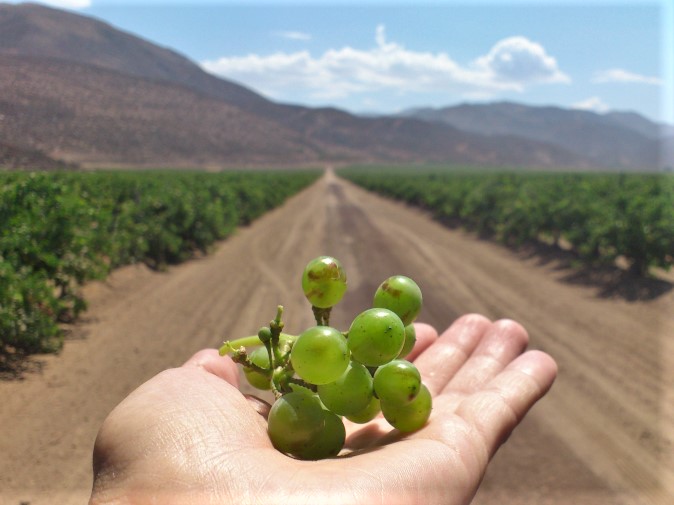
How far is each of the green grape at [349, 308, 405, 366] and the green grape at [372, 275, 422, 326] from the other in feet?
0.64

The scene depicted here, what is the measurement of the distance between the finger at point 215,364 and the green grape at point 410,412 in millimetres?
685

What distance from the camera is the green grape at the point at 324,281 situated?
186 cm

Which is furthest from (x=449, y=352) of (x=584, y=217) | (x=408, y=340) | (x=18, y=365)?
(x=584, y=217)

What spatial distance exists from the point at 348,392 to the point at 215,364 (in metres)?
0.66

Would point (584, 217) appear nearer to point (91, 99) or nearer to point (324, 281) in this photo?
point (91, 99)

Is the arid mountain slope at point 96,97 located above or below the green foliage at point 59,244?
above

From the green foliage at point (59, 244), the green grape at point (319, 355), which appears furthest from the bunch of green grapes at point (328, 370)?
the green foliage at point (59, 244)

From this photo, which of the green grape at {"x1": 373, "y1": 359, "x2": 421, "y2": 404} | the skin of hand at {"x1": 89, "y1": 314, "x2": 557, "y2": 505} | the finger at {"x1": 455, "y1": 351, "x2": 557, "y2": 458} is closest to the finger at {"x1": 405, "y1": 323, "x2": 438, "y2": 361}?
the finger at {"x1": 455, "y1": 351, "x2": 557, "y2": 458}

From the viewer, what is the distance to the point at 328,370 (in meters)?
1.69

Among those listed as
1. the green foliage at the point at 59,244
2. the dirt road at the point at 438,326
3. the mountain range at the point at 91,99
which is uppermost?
the mountain range at the point at 91,99

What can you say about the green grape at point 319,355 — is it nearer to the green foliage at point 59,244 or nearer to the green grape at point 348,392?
the green grape at point 348,392

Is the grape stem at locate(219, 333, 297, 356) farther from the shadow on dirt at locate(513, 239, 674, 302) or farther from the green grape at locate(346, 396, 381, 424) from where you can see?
the shadow on dirt at locate(513, 239, 674, 302)

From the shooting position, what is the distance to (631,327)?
8.34 metres

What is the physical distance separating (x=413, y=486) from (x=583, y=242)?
1311 centimetres
